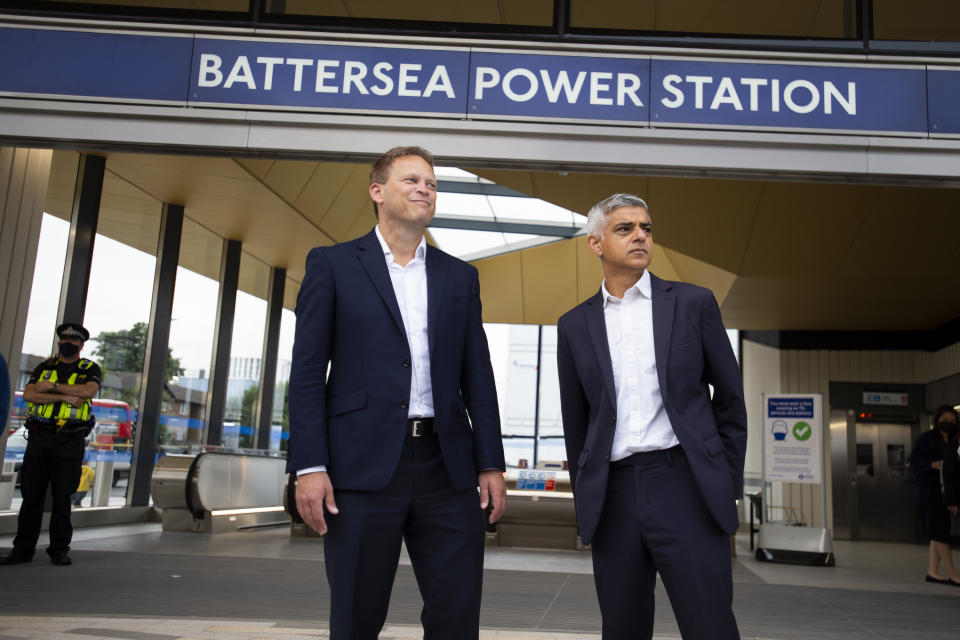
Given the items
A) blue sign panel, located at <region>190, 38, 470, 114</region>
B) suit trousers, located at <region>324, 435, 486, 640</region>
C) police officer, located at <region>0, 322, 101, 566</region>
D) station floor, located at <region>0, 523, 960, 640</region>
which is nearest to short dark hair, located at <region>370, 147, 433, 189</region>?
suit trousers, located at <region>324, 435, 486, 640</region>

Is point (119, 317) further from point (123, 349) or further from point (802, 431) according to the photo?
point (802, 431)

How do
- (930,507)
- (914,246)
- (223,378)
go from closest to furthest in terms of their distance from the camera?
(930,507) < (914,246) < (223,378)

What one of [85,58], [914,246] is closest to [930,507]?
[914,246]

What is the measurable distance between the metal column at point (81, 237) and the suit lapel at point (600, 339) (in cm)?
943

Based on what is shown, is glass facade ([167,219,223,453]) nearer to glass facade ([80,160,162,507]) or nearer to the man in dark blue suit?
glass facade ([80,160,162,507])

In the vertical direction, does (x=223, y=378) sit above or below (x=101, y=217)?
below

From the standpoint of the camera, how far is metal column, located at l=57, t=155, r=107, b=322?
10.4 metres

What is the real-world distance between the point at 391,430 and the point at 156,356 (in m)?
11.0

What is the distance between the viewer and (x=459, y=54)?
13.8 feet

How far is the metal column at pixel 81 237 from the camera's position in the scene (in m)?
10.4

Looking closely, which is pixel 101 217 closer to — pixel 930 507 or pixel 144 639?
pixel 144 639

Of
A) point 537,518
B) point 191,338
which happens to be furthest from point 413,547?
point 191,338

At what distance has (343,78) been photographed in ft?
13.8

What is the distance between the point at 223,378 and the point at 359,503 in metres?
12.7
